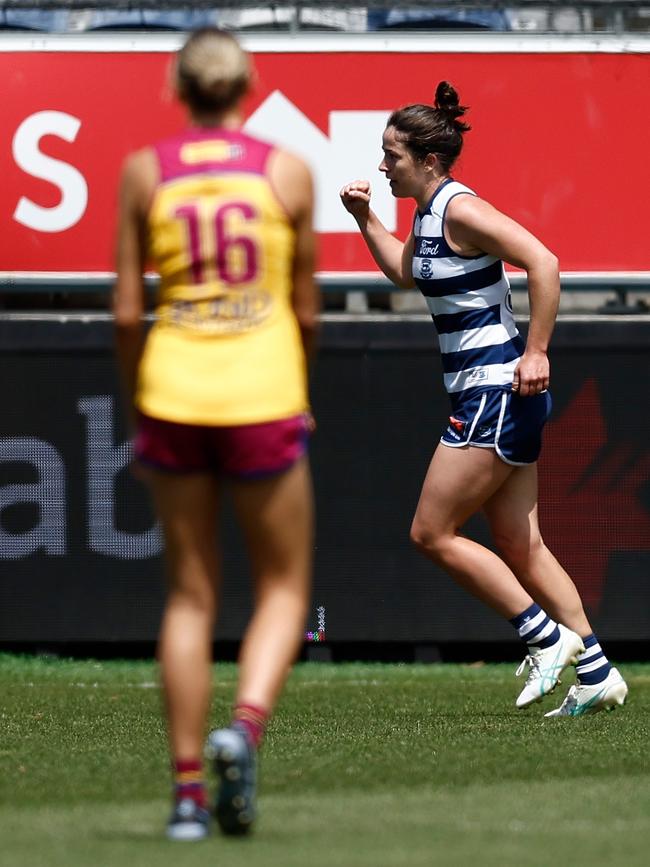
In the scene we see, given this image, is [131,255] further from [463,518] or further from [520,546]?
[520,546]

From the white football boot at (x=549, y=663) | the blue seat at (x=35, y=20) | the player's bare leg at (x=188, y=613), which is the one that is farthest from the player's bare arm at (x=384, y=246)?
the blue seat at (x=35, y=20)

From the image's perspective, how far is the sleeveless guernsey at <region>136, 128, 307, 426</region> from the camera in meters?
3.61

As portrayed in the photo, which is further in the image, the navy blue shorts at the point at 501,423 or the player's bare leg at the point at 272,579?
the navy blue shorts at the point at 501,423

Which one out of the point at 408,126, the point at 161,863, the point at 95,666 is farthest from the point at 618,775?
the point at 95,666

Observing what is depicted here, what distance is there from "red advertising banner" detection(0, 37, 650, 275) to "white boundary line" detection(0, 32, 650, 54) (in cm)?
3

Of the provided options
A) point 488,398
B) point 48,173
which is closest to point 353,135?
point 48,173

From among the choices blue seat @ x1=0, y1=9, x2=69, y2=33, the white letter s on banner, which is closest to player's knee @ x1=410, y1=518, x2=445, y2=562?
the white letter s on banner

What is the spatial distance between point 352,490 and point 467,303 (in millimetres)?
2553

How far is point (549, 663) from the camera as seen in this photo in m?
6.20

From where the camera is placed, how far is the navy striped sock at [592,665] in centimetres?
630

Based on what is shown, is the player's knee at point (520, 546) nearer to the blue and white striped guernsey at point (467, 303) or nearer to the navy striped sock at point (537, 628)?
the navy striped sock at point (537, 628)

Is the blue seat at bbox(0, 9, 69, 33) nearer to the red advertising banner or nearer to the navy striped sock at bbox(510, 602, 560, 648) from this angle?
the red advertising banner

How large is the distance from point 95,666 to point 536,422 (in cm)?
334

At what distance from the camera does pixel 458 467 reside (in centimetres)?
612
